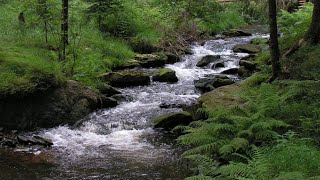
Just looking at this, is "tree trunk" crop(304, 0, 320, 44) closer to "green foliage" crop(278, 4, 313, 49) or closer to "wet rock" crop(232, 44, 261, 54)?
"green foliage" crop(278, 4, 313, 49)

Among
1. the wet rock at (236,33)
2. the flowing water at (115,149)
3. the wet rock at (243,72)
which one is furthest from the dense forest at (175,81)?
the wet rock at (236,33)

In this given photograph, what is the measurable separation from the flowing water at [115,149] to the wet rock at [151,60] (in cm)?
307

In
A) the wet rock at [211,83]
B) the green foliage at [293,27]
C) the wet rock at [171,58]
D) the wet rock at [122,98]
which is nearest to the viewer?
the wet rock at [122,98]

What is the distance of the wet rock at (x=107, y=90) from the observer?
1428 centimetres

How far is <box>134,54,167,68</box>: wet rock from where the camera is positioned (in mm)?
18330

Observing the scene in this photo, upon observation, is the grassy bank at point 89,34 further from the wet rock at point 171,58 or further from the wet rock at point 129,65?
the wet rock at point 171,58

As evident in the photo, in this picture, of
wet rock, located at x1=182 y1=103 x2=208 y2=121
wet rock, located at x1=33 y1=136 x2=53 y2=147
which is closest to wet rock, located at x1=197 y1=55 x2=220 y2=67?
wet rock, located at x1=182 y1=103 x2=208 y2=121

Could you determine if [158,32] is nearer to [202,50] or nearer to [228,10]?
[202,50]

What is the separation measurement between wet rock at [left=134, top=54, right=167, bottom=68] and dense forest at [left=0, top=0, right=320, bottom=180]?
0.16ft

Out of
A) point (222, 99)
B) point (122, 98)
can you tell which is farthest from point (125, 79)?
point (222, 99)

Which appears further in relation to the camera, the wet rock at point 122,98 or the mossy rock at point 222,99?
the wet rock at point 122,98

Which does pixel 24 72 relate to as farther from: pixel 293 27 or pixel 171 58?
pixel 293 27

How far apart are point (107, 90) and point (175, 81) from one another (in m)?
3.33

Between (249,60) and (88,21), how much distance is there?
8099 mm
